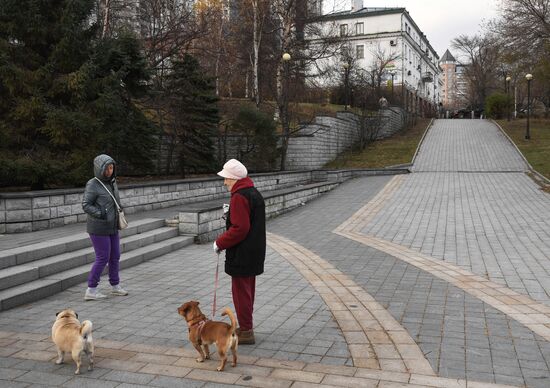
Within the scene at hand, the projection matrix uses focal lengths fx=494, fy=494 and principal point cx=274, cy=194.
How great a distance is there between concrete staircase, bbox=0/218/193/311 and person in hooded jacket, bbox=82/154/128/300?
2.46 feet

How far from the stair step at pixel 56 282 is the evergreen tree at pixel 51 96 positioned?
3.97 metres

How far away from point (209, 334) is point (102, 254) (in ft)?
8.52

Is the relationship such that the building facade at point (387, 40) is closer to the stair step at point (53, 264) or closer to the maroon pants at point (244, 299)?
the stair step at point (53, 264)

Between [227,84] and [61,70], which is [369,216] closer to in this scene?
[61,70]

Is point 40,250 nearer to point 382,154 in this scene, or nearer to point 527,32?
point 382,154

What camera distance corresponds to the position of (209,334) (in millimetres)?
4293

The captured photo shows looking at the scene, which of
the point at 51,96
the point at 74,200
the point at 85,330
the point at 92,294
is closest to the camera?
the point at 85,330

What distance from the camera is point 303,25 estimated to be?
33.1 m

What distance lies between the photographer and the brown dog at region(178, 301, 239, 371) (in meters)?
4.19

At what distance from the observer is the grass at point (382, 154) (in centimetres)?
3020

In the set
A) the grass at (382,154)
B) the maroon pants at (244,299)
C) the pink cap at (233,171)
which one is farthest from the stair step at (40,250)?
the grass at (382,154)

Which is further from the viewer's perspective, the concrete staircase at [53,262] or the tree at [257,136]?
the tree at [257,136]

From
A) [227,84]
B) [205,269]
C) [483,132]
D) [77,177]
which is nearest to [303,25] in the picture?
[227,84]

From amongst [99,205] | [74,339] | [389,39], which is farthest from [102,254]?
[389,39]
